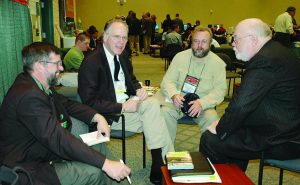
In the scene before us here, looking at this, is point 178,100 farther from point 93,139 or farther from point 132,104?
point 93,139

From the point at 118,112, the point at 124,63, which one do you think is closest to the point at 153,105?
the point at 118,112

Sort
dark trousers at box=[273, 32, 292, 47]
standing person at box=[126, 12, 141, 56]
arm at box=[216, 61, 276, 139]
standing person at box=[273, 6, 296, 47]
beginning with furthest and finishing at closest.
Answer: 1. standing person at box=[126, 12, 141, 56]
2. dark trousers at box=[273, 32, 292, 47]
3. standing person at box=[273, 6, 296, 47]
4. arm at box=[216, 61, 276, 139]

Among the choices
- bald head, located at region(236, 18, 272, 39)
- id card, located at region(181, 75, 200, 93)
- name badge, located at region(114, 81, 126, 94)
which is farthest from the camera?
id card, located at region(181, 75, 200, 93)

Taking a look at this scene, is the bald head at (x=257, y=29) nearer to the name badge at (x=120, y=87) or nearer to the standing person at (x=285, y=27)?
the name badge at (x=120, y=87)

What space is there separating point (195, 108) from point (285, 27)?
8.09 meters

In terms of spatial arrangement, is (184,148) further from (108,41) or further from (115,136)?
(108,41)

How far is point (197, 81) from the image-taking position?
9.99 feet

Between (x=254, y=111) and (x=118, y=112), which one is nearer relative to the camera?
(x=254, y=111)

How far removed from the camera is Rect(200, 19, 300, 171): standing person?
6.56 feet

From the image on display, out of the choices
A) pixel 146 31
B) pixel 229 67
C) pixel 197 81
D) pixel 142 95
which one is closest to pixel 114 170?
pixel 142 95

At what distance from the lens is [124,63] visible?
9.71 feet

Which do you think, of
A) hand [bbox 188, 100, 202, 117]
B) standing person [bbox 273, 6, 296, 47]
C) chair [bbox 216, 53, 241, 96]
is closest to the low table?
hand [bbox 188, 100, 202, 117]

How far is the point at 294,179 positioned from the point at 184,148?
3.78 ft

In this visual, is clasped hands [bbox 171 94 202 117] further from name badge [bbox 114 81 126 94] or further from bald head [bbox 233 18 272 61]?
bald head [bbox 233 18 272 61]
